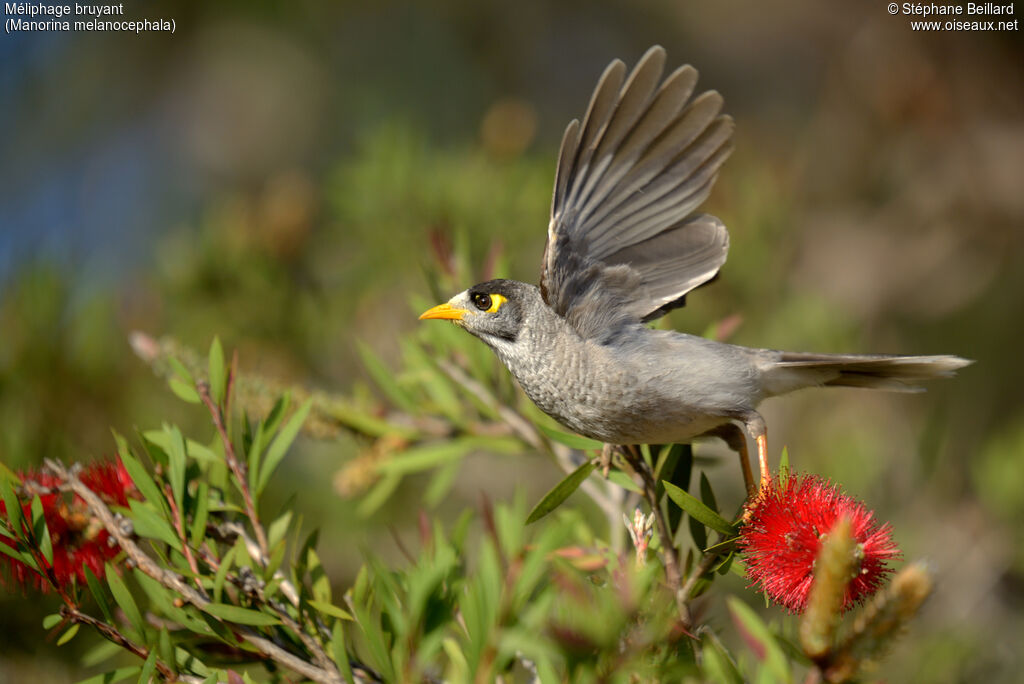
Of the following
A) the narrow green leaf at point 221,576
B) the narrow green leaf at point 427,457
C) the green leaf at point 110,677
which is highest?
the narrow green leaf at point 221,576

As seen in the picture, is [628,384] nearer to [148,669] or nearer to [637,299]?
[637,299]

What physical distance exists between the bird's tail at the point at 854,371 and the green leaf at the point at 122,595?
126 centimetres

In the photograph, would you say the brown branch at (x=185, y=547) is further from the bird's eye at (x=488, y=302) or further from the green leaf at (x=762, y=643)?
the bird's eye at (x=488, y=302)

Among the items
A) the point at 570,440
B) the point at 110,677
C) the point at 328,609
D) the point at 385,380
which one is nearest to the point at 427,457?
the point at 385,380

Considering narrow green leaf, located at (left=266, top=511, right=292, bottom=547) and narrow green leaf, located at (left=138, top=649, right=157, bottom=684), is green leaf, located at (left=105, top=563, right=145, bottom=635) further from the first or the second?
narrow green leaf, located at (left=266, top=511, right=292, bottom=547)

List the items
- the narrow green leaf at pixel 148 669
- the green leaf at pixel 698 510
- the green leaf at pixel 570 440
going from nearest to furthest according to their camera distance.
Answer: the narrow green leaf at pixel 148 669
the green leaf at pixel 698 510
the green leaf at pixel 570 440

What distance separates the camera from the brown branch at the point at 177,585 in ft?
3.08

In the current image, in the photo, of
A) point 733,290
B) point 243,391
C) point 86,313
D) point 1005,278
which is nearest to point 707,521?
point 243,391

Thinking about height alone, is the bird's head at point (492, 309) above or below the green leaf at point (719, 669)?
above

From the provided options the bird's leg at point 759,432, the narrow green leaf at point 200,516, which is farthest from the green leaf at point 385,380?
the bird's leg at point 759,432

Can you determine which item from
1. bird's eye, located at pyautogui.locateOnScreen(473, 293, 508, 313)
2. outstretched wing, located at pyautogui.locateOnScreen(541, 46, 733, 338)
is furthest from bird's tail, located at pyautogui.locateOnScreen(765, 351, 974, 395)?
bird's eye, located at pyautogui.locateOnScreen(473, 293, 508, 313)

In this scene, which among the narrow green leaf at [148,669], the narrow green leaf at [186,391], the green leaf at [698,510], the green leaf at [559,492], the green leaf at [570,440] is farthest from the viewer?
the green leaf at [570,440]

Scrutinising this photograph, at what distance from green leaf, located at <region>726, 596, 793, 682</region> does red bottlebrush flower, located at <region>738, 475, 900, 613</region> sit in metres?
0.22

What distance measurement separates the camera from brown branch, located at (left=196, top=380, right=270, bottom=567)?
3.66 ft
